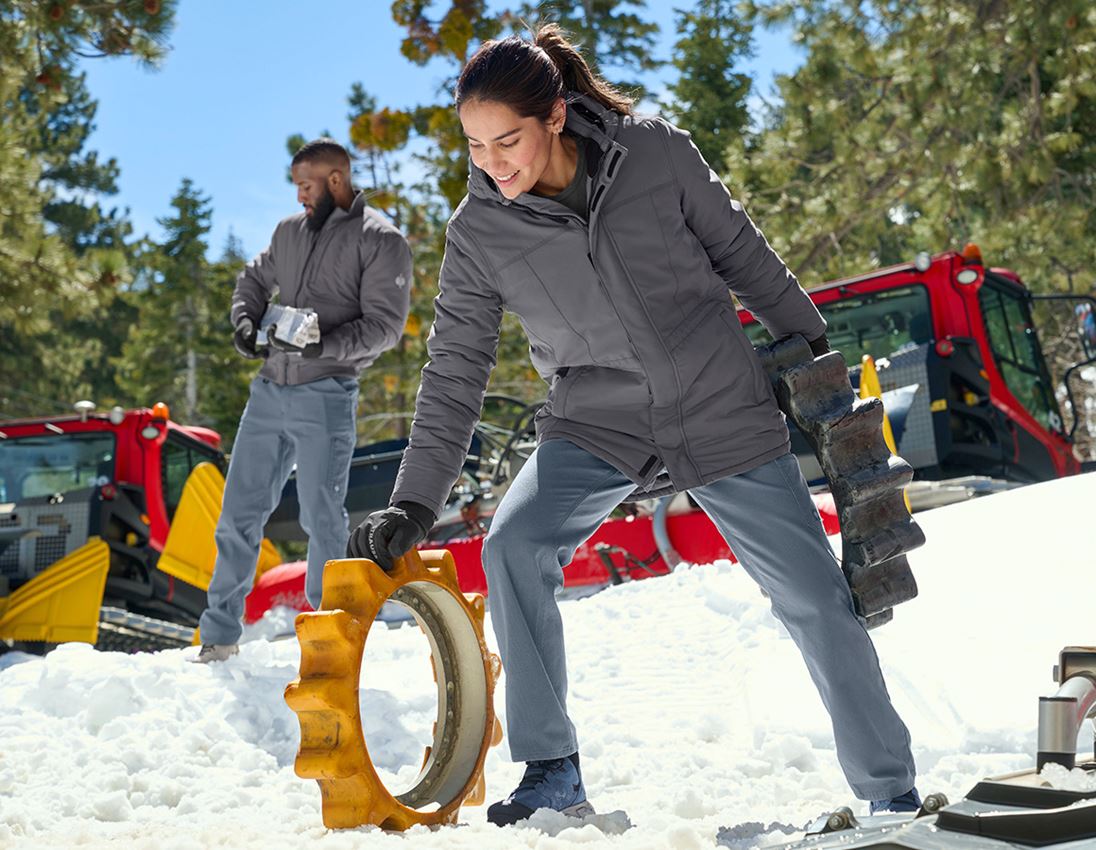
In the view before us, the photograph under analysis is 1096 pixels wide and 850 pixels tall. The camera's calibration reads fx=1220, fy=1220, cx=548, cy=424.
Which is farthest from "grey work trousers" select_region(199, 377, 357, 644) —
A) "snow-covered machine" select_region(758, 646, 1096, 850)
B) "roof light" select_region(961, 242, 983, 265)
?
"roof light" select_region(961, 242, 983, 265)

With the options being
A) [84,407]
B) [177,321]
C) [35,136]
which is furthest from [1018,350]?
[177,321]

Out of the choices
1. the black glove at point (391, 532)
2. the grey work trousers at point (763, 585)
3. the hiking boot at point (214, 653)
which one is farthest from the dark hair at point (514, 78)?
the hiking boot at point (214, 653)

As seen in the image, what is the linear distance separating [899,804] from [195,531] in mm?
6537

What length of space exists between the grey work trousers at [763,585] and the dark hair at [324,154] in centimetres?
282

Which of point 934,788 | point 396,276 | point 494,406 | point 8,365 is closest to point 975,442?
point 396,276

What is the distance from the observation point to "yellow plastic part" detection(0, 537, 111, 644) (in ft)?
24.7

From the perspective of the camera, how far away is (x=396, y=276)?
519cm

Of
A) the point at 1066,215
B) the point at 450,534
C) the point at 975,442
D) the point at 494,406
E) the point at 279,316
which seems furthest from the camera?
the point at 494,406

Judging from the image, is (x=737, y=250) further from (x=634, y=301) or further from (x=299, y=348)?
(x=299, y=348)

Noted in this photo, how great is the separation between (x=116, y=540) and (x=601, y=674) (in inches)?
193

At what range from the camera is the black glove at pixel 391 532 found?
2785mm

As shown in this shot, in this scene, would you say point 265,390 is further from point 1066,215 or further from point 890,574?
point 1066,215

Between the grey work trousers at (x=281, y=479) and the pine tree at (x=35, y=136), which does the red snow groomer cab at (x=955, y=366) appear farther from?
the pine tree at (x=35, y=136)

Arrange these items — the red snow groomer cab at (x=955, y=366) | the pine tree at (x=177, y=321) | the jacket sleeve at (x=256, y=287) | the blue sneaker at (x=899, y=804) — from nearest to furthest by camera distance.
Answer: the blue sneaker at (x=899, y=804)
the jacket sleeve at (x=256, y=287)
the red snow groomer cab at (x=955, y=366)
the pine tree at (x=177, y=321)
